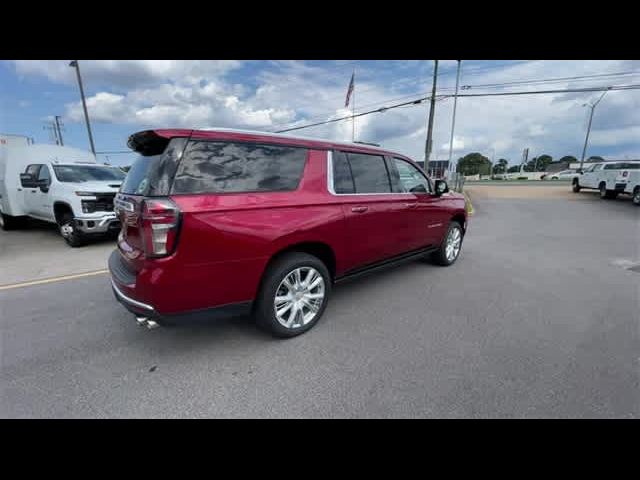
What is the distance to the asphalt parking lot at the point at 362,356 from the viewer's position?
2041 mm

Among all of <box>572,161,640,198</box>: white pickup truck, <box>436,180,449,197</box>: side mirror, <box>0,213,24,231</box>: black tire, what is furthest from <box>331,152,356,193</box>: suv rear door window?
<box>572,161,640,198</box>: white pickup truck

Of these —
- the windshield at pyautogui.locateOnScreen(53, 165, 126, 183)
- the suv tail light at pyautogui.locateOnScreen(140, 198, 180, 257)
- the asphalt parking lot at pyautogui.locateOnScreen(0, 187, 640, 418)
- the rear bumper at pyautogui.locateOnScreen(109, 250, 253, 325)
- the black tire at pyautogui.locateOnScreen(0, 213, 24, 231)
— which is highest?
the windshield at pyautogui.locateOnScreen(53, 165, 126, 183)

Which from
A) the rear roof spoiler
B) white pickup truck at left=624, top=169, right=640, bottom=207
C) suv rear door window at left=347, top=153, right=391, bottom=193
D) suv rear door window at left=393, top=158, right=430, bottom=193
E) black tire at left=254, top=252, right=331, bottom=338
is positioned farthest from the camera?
white pickup truck at left=624, top=169, right=640, bottom=207

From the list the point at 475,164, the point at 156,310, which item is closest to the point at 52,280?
the point at 156,310

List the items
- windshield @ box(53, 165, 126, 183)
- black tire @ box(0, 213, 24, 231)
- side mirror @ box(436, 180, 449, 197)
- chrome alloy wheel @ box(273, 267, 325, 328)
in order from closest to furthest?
chrome alloy wheel @ box(273, 267, 325, 328) < side mirror @ box(436, 180, 449, 197) < windshield @ box(53, 165, 126, 183) < black tire @ box(0, 213, 24, 231)

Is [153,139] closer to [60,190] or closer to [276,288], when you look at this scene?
[276,288]

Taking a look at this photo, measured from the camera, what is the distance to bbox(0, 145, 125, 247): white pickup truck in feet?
19.3

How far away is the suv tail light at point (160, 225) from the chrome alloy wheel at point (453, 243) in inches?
168

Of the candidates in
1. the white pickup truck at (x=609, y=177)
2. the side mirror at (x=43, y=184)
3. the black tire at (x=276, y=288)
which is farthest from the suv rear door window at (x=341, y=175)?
the white pickup truck at (x=609, y=177)

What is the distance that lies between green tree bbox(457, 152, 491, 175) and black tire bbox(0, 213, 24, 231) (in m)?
103

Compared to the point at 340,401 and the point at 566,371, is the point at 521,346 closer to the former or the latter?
the point at 566,371

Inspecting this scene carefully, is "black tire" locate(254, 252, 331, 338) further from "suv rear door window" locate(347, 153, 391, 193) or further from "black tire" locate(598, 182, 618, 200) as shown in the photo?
"black tire" locate(598, 182, 618, 200)
